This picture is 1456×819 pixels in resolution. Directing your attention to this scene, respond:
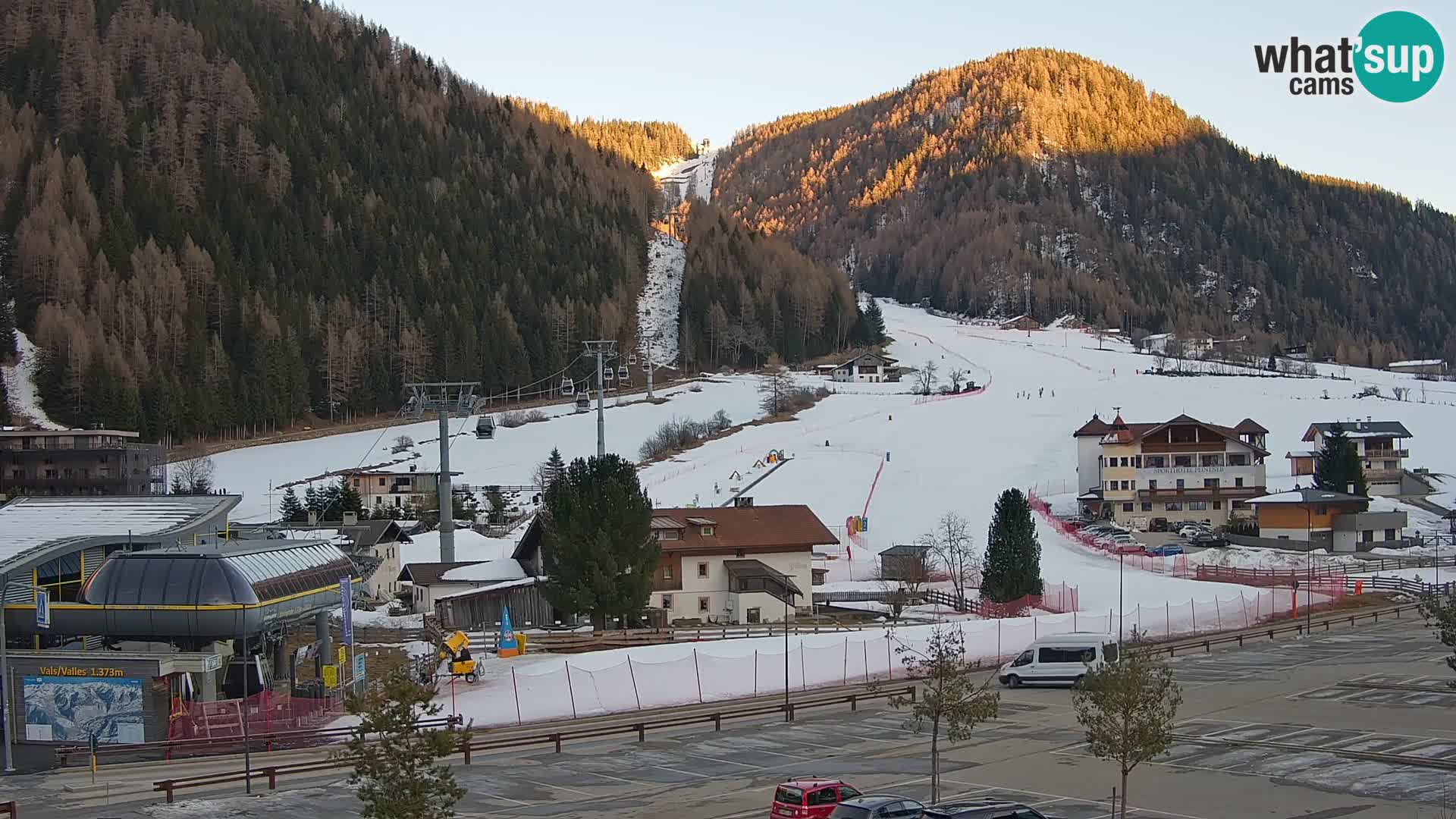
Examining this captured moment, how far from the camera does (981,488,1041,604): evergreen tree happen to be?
45688 mm

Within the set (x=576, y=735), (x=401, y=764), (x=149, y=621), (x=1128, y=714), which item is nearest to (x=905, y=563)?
(x=576, y=735)

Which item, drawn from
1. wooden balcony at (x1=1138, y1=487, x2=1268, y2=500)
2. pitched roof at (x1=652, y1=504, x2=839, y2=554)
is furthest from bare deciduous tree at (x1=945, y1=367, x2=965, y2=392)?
pitched roof at (x1=652, y1=504, x2=839, y2=554)

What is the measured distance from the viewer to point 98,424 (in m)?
101

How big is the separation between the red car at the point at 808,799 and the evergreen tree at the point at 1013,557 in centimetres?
2677

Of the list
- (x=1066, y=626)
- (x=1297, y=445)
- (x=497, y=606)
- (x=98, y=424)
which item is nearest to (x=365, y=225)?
(x=98, y=424)

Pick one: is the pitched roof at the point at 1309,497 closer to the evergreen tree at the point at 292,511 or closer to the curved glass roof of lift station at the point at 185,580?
the curved glass roof of lift station at the point at 185,580

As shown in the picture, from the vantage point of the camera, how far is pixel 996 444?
290 feet

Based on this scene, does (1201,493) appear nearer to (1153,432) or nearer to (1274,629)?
(1153,432)

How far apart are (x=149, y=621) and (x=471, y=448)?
223 ft

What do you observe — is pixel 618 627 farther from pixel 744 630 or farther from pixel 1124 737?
pixel 1124 737

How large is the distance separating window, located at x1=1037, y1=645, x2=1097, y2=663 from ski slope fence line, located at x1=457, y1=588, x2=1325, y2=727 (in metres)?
1.19

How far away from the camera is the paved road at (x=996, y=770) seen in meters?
21.4

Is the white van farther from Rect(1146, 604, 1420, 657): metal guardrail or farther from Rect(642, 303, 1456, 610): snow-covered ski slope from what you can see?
Rect(642, 303, 1456, 610): snow-covered ski slope

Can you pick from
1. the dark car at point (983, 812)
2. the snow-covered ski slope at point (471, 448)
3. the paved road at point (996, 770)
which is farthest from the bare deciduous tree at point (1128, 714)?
the snow-covered ski slope at point (471, 448)
